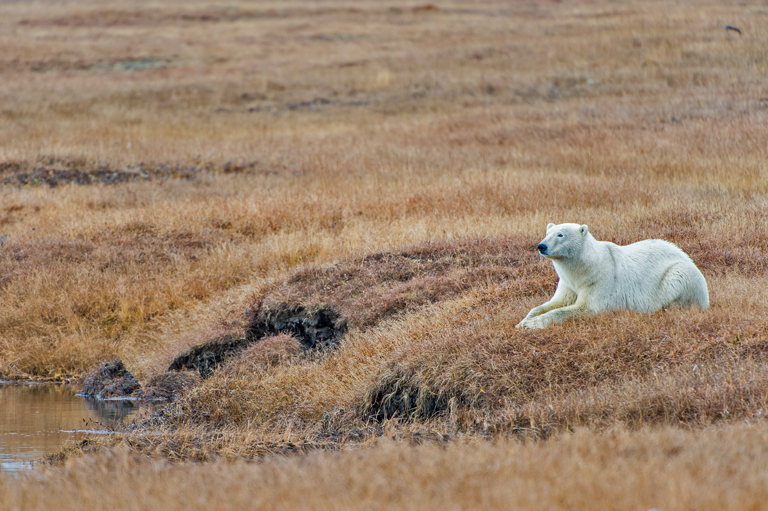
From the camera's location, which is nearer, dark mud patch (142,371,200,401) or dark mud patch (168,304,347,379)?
dark mud patch (142,371,200,401)

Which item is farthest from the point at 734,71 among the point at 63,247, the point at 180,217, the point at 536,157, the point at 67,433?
the point at 67,433

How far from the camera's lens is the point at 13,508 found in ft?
17.5

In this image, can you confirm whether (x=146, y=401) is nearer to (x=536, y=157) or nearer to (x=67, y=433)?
(x=67, y=433)

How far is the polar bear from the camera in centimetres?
841

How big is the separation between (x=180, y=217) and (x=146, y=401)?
7.28m

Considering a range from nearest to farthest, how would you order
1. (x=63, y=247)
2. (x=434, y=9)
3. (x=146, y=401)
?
(x=146, y=401)
(x=63, y=247)
(x=434, y=9)

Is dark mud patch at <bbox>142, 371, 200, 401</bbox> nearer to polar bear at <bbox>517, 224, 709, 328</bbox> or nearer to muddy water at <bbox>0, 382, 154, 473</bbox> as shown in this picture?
muddy water at <bbox>0, 382, 154, 473</bbox>

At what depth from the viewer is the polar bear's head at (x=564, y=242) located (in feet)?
26.7

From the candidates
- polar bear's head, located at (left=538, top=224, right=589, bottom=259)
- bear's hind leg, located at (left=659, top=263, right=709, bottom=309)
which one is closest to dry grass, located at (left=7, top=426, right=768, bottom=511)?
polar bear's head, located at (left=538, top=224, right=589, bottom=259)

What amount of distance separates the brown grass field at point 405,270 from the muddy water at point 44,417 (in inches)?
35.8

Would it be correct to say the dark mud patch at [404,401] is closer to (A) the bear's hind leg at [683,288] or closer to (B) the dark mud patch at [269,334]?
(A) the bear's hind leg at [683,288]

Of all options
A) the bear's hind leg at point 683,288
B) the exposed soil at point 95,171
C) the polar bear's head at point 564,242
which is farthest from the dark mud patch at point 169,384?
the exposed soil at point 95,171

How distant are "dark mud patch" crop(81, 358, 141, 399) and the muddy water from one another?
227 millimetres

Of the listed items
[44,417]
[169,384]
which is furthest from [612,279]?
[44,417]
